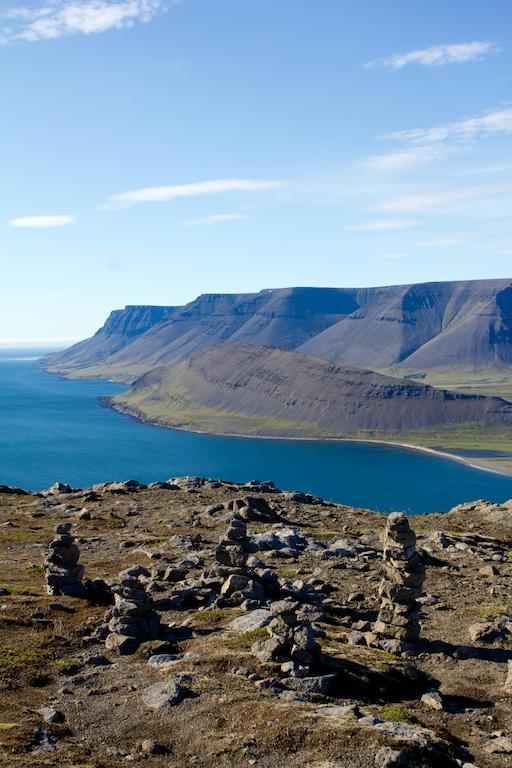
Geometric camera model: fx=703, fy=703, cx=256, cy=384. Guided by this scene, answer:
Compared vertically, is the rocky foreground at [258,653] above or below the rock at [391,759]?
below

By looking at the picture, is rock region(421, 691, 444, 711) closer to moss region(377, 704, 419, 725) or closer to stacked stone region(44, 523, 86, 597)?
moss region(377, 704, 419, 725)

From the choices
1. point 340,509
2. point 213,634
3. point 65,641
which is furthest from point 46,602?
point 340,509

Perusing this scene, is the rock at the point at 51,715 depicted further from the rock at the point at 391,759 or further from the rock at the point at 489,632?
the rock at the point at 489,632

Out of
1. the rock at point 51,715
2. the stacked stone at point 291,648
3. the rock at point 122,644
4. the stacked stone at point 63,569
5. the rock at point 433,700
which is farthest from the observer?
the stacked stone at point 63,569

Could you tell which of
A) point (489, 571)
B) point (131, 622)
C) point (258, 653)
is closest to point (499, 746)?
point (258, 653)

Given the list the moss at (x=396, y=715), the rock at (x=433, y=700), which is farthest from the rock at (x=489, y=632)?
the moss at (x=396, y=715)

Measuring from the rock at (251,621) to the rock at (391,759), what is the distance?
12316mm

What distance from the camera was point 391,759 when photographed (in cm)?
2023

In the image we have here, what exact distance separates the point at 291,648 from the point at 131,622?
8.35 metres

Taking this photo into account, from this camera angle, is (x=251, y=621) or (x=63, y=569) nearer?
(x=251, y=621)

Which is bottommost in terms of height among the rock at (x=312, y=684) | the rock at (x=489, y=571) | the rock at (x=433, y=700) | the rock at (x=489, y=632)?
the rock at (x=489, y=571)

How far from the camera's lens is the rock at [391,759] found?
20188mm

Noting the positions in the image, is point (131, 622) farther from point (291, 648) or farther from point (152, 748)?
point (152, 748)

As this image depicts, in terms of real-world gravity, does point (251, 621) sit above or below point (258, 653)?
below
